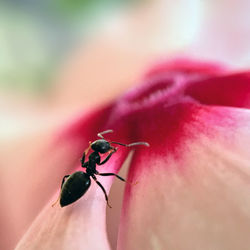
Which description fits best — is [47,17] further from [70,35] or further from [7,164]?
[7,164]

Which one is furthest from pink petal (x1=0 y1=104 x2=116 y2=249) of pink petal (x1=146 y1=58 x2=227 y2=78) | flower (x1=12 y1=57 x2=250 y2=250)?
pink petal (x1=146 y1=58 x2=227 y2=78)

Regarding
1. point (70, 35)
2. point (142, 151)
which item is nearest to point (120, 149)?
point (142, 151)

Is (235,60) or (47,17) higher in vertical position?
(47,17)

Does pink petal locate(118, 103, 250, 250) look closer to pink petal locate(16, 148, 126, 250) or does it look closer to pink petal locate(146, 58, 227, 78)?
pink petal locate(16, 148, 126, 250)

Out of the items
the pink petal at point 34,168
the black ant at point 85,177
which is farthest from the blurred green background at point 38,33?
the black ant at point 85,177

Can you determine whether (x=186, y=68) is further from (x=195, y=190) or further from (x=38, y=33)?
(x=195, y=190)

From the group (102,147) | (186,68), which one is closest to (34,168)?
(102,147)

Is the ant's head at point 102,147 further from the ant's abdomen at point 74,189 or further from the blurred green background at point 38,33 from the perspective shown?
the blurred green background at point 38,33
